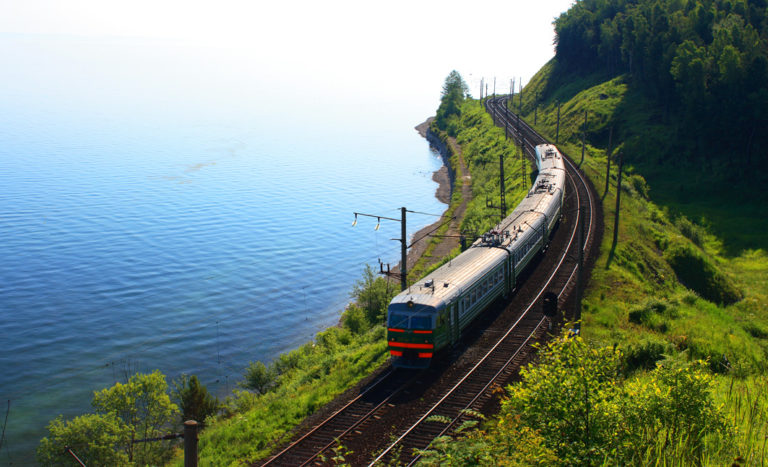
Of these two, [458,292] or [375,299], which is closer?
[458,292]

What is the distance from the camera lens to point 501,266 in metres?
32.1

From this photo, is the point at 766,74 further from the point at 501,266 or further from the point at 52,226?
the point at 52,226

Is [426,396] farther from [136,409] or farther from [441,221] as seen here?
[441,221]

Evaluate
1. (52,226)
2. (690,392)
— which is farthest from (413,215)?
(690,392)

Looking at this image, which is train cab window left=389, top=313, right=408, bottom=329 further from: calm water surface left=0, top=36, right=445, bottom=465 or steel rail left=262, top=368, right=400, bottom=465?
calm water surface left=0, top=36, right=445, bottom=465

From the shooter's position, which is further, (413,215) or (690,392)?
(413,215)

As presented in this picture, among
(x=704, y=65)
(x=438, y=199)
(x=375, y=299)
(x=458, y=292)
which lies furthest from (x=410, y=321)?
(x=704, y=65)

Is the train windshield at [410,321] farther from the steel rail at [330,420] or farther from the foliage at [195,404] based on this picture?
the foliage at [195,404]

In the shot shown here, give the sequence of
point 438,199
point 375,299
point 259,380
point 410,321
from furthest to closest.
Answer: point 438,199, point 375,299, point 259,380, point 410,321

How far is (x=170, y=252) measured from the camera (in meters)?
66.3

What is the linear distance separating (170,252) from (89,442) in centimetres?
4273

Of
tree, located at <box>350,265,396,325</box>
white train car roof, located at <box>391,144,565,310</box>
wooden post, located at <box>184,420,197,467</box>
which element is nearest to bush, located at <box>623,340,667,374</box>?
white train car roof, located at <box>391,144,565,310</box>

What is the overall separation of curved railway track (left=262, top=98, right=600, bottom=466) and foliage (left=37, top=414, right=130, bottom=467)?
10.8 metres

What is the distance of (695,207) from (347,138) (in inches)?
4199
